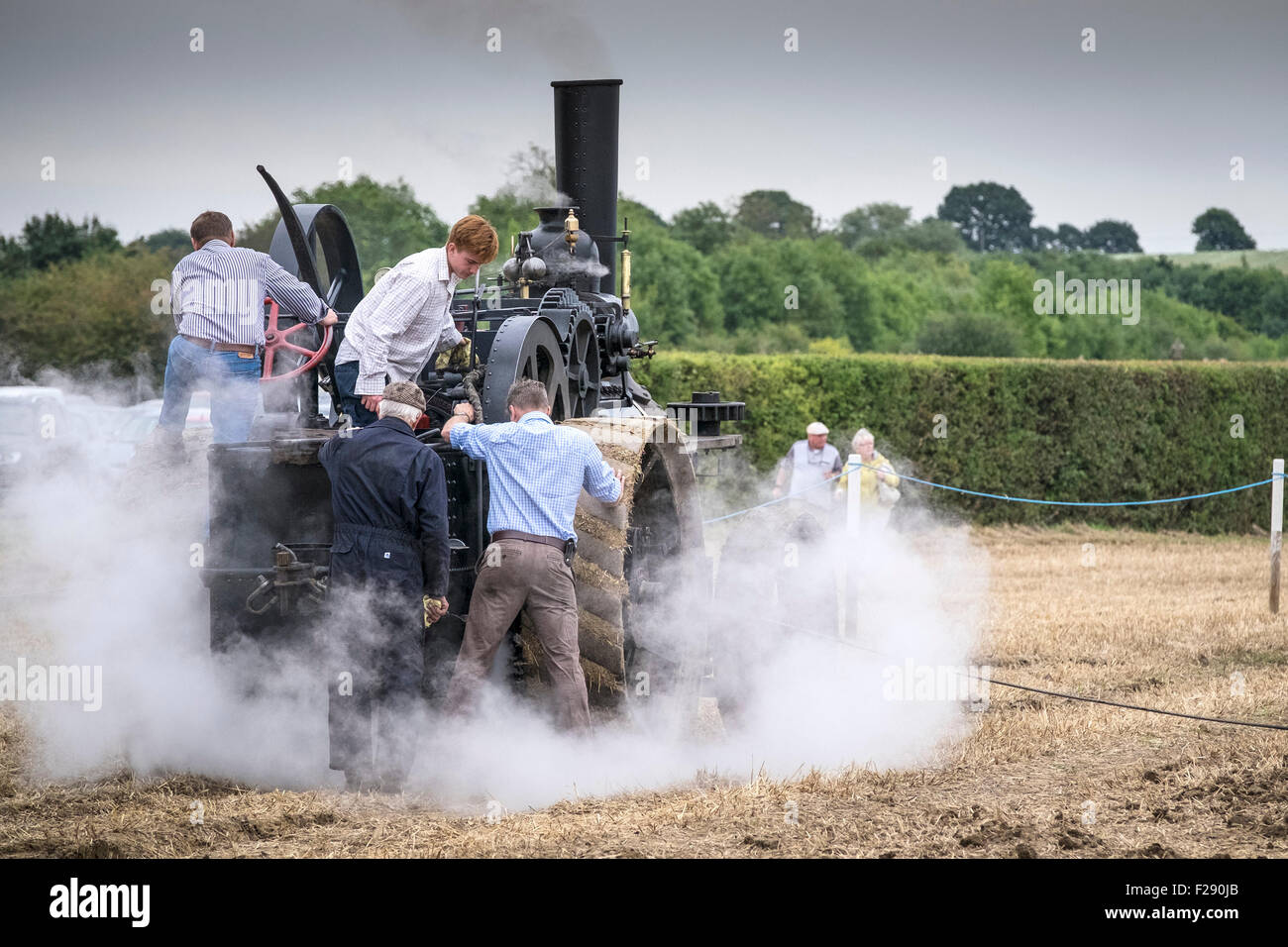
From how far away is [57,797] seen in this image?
194 inches

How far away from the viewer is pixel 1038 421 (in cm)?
1808

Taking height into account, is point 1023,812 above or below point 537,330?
below

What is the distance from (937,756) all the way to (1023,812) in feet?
3.81

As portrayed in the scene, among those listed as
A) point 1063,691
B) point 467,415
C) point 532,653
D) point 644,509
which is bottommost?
point 1063,691

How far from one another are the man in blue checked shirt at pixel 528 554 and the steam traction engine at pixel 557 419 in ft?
0.70

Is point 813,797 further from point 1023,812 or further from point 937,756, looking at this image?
point 937,756

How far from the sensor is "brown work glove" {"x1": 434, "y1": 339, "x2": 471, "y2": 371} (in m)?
6.15

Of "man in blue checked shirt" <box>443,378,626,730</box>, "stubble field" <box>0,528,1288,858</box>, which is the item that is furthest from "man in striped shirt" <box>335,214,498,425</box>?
"stubble field" <box>0,528,1288,858</box>

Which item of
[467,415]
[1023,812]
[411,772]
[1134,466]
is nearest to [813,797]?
[1023,812]

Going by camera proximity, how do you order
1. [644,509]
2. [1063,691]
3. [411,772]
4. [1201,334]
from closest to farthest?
[411,772], [644,509], [1063,691], [1201,334]

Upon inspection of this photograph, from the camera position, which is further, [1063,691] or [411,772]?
[1063,691]

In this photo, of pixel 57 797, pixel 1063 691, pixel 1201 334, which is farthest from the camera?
pixel 1201 334

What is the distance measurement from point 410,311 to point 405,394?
434 millimetres

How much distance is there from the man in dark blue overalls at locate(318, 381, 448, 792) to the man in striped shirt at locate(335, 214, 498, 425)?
424 mm
